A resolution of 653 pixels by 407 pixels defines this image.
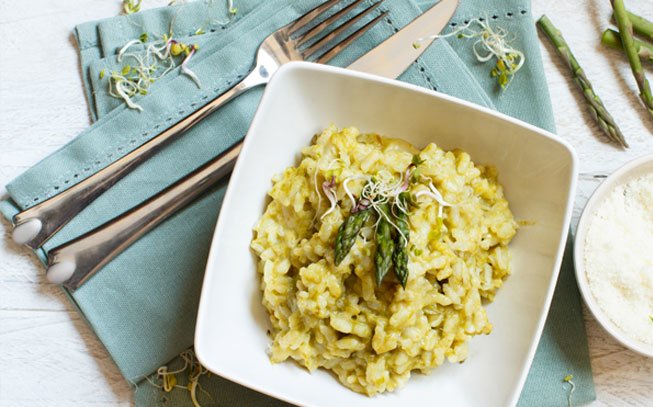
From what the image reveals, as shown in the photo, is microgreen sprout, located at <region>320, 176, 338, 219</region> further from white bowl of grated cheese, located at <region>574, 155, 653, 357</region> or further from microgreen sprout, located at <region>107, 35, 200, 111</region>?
white bowl of grated cheese, located at <region>574, 155, 653, 357</region>

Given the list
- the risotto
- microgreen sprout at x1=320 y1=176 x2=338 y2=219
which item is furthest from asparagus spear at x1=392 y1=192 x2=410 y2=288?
microgreen sprout at x1=320 y1=176 x2=338 y2=219

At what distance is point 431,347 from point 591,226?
1.00 metres

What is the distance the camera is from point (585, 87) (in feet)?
9.48

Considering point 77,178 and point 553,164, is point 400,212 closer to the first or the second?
point 553,164

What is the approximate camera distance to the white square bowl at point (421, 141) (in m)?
2.23

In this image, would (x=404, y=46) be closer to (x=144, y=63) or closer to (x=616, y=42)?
(x=616, y=42)

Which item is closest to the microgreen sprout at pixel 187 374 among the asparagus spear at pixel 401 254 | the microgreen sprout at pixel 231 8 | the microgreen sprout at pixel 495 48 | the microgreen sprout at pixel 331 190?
the microgreen sprout at pixel 331 190

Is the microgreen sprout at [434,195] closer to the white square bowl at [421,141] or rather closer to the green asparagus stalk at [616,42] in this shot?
the white square bowl at [421,141]

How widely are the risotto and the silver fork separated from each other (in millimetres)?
529

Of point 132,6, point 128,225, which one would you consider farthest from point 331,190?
point 132,6

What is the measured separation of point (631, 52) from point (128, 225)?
233 cm

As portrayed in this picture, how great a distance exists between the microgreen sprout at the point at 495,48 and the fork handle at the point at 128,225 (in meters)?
1.14

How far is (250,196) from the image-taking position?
2.33m

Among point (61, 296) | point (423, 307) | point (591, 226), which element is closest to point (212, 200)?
point (61, 296)
